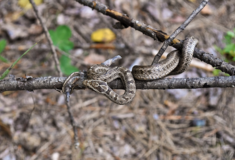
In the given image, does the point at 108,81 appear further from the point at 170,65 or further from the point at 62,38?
the point at 62,38

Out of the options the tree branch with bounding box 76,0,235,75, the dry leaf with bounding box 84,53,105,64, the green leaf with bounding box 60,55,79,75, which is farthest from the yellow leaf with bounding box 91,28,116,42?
the tree branch with bounding box 76,0,235,75

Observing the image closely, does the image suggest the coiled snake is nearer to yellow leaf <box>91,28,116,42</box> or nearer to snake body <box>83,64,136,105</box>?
snake body <box>83,64,136,105</box>

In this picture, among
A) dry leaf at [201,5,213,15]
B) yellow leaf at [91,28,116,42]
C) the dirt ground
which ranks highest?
dry leaf at [201,5,213,15]

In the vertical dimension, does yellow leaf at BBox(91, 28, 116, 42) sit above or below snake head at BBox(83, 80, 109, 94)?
above

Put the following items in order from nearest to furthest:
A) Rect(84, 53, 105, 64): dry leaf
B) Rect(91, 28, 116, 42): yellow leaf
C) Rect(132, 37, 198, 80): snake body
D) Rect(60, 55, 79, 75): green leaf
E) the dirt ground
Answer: Rect(132, 37, 198, 80): snake body → Rect(60, 55, 79, 75): green leaf → the dirt ground → Rect(84, 53, 105, 64): dry leaf → Rect(91, 28, 116, 42): yellow leaf

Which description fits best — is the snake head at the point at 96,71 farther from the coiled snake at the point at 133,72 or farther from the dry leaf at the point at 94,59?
the dry leaf at the point at 94,59

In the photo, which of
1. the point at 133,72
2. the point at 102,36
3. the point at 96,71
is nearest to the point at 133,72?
the point at 133,72
